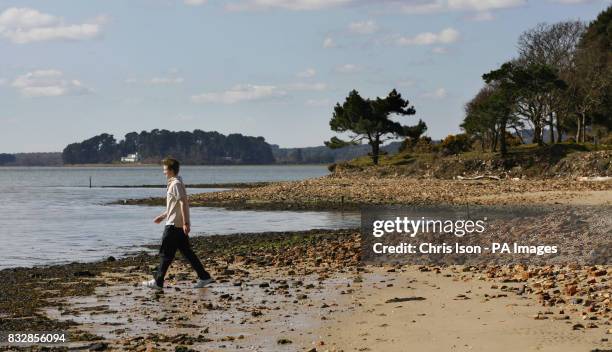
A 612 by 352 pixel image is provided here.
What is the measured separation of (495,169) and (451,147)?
18.8m

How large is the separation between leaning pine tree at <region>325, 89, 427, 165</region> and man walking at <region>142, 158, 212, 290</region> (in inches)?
3091

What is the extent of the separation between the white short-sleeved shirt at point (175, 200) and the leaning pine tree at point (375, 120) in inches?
3105

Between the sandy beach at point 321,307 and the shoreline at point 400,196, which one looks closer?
the sandy beach at point 321,307

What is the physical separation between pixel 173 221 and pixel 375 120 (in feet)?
265

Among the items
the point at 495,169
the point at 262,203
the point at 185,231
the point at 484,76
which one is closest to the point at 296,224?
the point at 262,203

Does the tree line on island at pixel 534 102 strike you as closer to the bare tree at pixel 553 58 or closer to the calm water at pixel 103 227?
the bare tree at pixel 553 58

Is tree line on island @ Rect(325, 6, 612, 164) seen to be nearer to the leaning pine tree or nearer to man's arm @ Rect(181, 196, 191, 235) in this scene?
the leaning pine tree

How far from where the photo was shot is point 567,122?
85.4 meters

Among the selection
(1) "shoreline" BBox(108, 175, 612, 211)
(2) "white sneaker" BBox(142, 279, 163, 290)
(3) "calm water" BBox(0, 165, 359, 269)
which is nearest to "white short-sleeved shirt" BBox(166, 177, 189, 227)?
(2) "white sneaker" BBox(142, 279, 163, 290)

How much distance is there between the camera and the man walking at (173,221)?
46.9 feet

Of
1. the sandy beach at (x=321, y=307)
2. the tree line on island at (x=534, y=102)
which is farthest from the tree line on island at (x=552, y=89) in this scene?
the sandy beach at (x=321, y=307)

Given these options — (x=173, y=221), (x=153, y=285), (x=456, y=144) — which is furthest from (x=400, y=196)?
(x=456, y=144)

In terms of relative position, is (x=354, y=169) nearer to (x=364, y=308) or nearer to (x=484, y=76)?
(x=484, y=76)

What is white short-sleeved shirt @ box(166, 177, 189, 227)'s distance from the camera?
14266 mm
